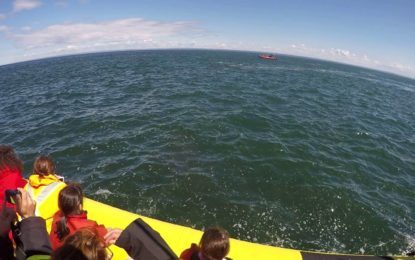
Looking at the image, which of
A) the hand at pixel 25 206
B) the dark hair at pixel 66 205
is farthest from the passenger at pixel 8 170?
the hand at pixel 25 206

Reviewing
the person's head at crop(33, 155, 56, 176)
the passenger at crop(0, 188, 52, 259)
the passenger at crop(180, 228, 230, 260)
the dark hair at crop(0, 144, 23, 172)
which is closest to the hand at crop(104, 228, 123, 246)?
the passenger at crop(0, 188, 52, 259)

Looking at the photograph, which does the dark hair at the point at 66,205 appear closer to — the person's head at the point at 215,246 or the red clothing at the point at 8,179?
the red clothing at the point at 8,179

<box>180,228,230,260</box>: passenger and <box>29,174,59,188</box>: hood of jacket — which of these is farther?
<box>29,174,59,188</box>: hood of jacket

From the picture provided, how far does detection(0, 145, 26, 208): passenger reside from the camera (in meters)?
4.82

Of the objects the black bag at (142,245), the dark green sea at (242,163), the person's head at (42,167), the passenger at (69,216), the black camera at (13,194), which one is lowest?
the dark green sea at (242,163)

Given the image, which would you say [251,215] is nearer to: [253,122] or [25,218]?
[25,218]

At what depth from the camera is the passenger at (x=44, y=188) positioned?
4.79m

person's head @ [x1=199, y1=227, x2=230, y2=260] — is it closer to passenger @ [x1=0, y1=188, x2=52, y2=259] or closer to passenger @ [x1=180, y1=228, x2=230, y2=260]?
passenger @ [x1=180, y1=228, x2=230, y2=260]

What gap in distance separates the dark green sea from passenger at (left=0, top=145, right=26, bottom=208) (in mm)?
4805

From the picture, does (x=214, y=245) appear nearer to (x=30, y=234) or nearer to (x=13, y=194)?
(x=30, y=234)

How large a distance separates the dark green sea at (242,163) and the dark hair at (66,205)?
5193mm

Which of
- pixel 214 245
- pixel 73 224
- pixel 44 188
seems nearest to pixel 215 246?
pixel 214 245

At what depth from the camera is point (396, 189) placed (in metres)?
12.0

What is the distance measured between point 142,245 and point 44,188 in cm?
225
